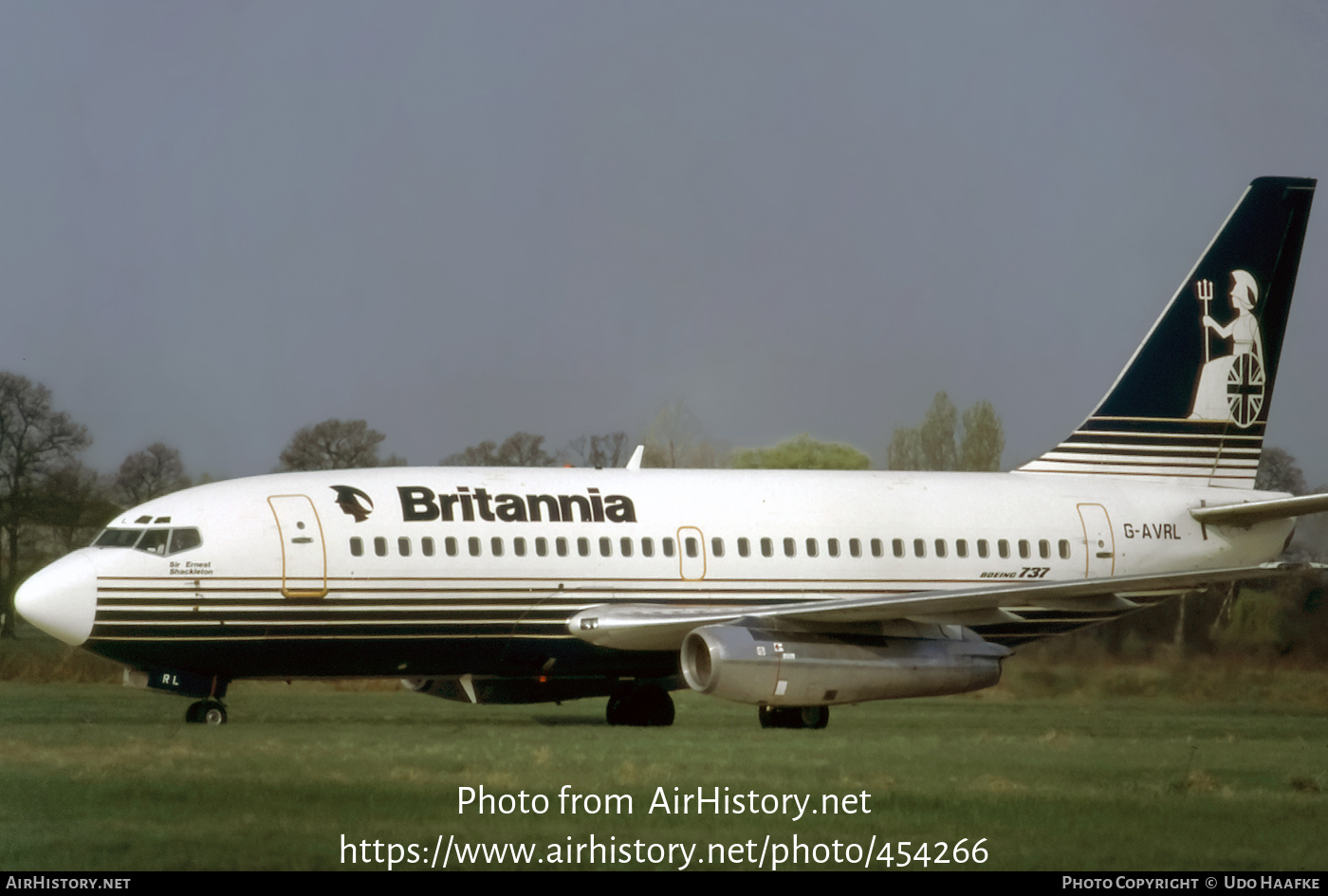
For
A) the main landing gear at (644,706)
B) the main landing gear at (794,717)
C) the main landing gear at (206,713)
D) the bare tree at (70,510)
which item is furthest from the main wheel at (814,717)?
the bare tree at (70,510)

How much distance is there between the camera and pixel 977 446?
47406 millimetres

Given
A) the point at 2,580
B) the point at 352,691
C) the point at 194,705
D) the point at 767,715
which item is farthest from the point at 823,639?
the point at 2,580

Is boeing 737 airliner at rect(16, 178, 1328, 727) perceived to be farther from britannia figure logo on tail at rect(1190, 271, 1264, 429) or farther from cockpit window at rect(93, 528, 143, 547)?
britannia figure logo on tail at rect(1190, 271, 1264, 429)

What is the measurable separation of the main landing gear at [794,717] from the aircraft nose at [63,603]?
8566 mm

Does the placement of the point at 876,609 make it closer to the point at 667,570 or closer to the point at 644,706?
the point at 667,570

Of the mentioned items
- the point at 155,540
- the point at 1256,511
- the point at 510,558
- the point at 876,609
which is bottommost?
the point at 876,609

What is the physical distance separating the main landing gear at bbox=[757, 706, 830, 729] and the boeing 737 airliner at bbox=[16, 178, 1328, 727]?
4 centimetres

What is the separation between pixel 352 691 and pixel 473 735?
11.8 metres

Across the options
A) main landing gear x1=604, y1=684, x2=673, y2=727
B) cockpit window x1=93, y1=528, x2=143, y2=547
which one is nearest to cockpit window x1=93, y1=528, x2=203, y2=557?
cockpit window x1=93, y1=528, x2=143, y2=547

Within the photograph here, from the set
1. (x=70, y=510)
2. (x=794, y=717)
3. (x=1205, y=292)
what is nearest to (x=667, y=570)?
(x=794, y=717)

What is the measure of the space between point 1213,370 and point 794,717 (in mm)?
9939

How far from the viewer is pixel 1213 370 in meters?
28.7

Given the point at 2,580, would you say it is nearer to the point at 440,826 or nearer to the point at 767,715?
the point at 767,715

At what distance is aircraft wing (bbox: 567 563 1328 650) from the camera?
2136 centimetres
